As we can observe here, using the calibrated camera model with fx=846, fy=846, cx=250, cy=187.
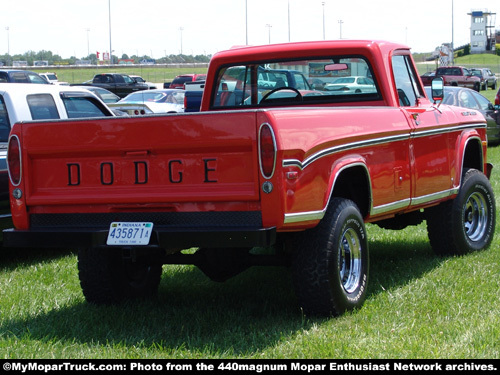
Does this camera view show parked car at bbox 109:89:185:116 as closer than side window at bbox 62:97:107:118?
No

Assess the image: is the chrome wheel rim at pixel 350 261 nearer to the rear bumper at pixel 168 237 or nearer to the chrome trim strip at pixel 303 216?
the chrome trim strip at pixel 303 216

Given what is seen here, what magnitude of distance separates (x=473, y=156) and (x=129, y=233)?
14.6ft

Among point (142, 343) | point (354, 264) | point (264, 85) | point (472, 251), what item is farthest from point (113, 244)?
point (472, 251)

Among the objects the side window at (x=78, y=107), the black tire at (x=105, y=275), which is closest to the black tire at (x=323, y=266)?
the black tire at (x=105, y=275)

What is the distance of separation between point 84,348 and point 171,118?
151 cm

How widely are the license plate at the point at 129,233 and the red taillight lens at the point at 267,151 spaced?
2.82 feet

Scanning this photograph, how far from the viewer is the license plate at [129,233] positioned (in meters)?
5.34

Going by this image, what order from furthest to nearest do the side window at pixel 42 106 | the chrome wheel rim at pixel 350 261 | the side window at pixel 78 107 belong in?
the side window at pixel 78 107
the side window at pixel 42 106
the chrome wheel rim at pixel 350 261

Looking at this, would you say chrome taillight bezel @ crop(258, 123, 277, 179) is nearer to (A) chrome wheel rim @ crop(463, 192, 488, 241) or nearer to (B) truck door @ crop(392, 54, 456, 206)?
(B) truck door @ crop(392, 54, 456, 206)

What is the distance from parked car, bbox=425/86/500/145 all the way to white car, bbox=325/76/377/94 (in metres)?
9.99

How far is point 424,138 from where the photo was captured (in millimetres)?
7043

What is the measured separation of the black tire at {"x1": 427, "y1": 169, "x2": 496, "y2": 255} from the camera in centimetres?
779

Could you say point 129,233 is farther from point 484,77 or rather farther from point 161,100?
point 484,77
